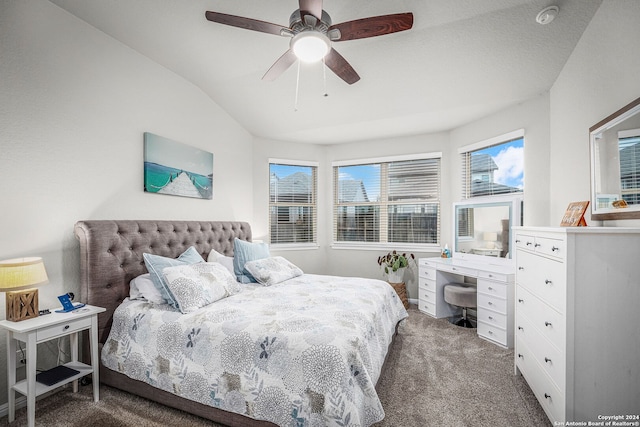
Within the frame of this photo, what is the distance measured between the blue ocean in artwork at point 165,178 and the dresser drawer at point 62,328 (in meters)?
1.29

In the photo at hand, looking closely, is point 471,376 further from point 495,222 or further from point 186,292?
point 186,292

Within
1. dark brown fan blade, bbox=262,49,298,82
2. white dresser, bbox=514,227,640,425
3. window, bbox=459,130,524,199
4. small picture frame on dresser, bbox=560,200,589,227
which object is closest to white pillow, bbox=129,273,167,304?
dark brown fan blade, bbox=262,49,298,82

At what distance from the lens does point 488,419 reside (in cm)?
193

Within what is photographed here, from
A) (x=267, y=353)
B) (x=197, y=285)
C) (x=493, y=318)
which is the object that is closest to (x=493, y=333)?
(x=493, y=318)

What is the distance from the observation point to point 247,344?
68.4 inches

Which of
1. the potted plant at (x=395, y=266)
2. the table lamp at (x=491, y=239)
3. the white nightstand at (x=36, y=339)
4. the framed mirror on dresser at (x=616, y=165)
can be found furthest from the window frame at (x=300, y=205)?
the framed mirror on dresser at (x=616, y=165)

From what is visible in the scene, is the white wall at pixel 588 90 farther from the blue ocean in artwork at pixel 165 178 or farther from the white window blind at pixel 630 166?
the blue ocean in artwork at pixel 165 178

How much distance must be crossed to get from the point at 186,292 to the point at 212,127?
231 centimetres

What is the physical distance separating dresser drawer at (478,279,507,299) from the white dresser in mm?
1426

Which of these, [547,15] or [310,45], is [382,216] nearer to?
[547,15]

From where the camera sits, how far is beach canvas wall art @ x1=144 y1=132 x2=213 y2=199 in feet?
9.53

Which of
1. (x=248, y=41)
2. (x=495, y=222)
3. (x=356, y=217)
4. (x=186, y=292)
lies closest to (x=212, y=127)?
(x=248, y=41)

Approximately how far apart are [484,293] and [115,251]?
3.60 meters

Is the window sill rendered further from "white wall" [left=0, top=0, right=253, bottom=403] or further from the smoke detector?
the smoke detector
